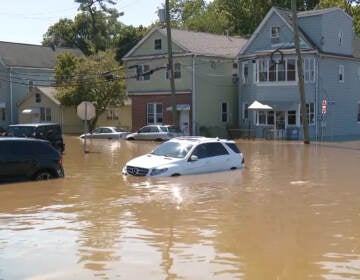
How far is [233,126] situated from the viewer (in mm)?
47750

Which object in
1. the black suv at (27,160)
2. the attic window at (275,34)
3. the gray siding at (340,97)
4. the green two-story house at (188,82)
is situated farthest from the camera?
the green two-story house at (188,82)

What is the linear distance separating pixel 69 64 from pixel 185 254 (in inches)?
1932

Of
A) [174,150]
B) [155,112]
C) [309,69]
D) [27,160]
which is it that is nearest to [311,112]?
[309,69]

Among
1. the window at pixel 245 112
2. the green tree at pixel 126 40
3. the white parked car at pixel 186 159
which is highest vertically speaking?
the green tree at pixel 126 40

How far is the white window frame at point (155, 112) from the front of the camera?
4891cm

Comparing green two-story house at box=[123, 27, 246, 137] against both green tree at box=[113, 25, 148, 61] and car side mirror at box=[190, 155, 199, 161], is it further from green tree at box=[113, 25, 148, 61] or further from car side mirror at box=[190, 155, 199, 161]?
green tree at box=[113, 25, 148, 61]

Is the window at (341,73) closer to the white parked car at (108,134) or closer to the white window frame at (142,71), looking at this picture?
the white window frame at (142,71)

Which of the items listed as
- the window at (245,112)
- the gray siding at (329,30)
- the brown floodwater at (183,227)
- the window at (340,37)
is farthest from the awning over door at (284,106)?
the brown floodwater at (183,227)

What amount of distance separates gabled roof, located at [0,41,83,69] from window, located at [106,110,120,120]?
13551 mm

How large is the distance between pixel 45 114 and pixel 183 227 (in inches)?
1950

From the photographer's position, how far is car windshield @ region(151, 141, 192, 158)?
64.7ft

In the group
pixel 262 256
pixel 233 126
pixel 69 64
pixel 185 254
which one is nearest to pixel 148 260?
pixel 185 254

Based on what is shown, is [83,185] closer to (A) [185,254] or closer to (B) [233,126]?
(A) [185,254]

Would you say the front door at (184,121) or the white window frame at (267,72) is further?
the front door at (184,121)
